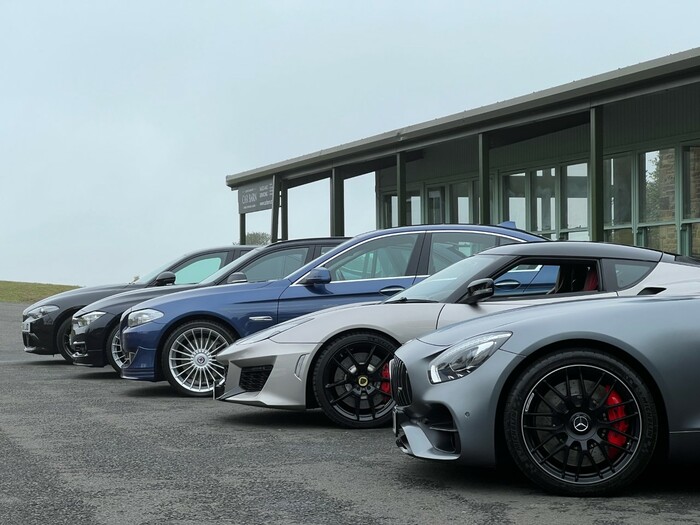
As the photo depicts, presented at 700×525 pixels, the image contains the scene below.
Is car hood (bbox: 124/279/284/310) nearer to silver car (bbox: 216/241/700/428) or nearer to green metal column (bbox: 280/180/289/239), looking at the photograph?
silver car (bbox: 216/241/700/428)

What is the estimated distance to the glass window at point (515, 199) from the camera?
26703mm

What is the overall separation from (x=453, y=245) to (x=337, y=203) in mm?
19770

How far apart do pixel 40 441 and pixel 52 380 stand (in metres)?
5.38

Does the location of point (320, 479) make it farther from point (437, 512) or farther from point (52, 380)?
point (52, 380)

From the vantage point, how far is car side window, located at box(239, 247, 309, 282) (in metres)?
12.1

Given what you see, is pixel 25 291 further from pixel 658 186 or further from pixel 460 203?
pixel 658 186

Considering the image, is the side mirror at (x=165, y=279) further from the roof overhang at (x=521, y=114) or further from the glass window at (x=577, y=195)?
the glass window at (x=577, y=195)

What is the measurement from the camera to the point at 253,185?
34.1m

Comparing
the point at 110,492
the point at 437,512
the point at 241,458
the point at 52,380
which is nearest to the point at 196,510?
the point at 110,492

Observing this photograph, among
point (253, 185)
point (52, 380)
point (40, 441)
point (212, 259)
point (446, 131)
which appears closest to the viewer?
point (40, 441)

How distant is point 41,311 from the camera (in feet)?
48.5

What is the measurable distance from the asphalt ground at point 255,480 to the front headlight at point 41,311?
5.55 metres

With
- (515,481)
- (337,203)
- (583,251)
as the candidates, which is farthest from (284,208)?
(515,481)

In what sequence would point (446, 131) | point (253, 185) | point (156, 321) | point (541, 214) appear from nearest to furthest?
point (156, 321), point (446, 131), point (541, 214), point (253, 185)
